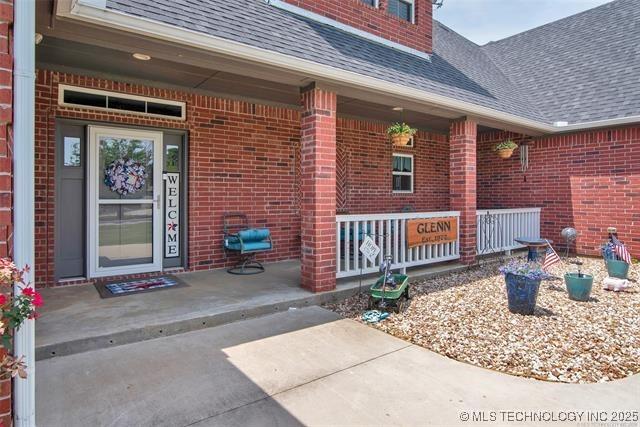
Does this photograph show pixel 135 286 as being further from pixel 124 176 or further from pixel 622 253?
pixel 622 253

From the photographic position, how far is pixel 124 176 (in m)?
5.52

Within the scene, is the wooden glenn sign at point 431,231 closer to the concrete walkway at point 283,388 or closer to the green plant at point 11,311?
the concrete walkway at point 283,388

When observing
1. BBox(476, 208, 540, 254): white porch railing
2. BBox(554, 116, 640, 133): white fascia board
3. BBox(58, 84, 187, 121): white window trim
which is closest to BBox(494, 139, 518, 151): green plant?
BBox(554, 116, 640, 133): white fascia board

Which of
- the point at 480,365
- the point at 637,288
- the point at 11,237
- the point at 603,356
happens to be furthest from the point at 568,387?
the point at 637,288

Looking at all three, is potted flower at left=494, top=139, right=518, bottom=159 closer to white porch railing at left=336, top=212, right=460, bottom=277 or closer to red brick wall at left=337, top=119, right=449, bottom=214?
red brick wall at left=337, top=119, right=449, bottom=214

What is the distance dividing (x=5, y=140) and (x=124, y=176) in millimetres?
4037

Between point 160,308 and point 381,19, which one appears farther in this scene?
point 381,19

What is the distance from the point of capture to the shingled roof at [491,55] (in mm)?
4434

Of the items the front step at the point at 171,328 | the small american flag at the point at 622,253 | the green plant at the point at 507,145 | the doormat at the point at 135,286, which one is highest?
the green plant at the point at 507,145

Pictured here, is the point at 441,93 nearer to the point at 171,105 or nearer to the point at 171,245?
the point at 171,105

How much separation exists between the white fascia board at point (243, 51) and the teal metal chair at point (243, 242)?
8.46ft

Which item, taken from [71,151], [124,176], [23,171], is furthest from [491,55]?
[23,171]

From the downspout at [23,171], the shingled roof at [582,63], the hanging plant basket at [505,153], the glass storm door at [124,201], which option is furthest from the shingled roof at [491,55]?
the glass storm door at [124,201]

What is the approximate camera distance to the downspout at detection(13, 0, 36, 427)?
1804mm
